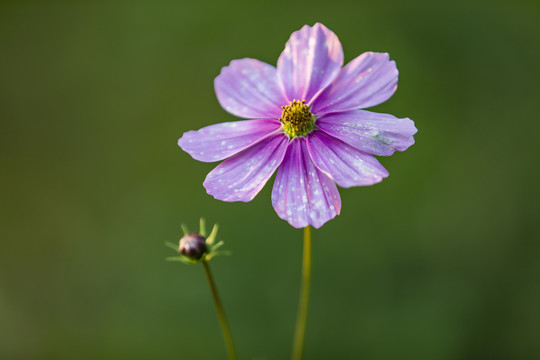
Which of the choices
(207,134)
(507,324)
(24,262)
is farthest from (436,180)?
(24,262)

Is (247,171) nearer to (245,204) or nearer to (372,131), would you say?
(372,131)

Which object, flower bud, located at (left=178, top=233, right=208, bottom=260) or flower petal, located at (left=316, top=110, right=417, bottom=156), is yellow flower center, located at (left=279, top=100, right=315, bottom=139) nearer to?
flower petal, located at (left=316, top=110, right=417, bottom=156)

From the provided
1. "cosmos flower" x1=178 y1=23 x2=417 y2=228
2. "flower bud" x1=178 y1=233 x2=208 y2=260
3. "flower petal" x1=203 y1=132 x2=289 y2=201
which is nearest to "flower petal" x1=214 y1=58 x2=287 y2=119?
"cosmos flower" x1=178 y1=23 x2=417 y2=228

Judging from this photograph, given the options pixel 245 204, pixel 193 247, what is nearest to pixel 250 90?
pixel 193 247

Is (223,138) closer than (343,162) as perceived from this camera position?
No

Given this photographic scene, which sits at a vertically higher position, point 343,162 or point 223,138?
point 223,138

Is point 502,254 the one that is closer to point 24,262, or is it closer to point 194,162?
point 194,162
